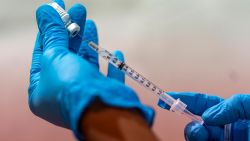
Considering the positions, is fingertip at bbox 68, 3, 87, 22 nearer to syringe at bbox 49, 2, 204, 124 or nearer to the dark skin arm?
syringe at bbox 49, 2, 204, 124

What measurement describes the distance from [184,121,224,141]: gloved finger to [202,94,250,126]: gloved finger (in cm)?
3

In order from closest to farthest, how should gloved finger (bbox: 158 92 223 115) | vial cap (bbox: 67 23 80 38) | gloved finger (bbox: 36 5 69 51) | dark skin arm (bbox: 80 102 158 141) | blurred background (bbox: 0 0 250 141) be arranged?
dark skin arm (bbox: 80 102 158 141), gloved finger (bbox: 36 5 69 51), vial cap (bbox: 67 23 80 38), gloved finger (bbox: 158 92 223 115), blurred background (bbox: 0 0 250 141)

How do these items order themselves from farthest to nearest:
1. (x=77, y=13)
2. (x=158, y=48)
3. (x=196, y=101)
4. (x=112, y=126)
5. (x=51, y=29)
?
1. (x=158, y=48)
2. (x=196, y=101)
3. (x=77, y=13)
4. (x=51, y=29)
5. (x=112, y=126)

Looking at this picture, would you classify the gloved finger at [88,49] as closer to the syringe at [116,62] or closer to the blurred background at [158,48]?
the syringe at [116,62]

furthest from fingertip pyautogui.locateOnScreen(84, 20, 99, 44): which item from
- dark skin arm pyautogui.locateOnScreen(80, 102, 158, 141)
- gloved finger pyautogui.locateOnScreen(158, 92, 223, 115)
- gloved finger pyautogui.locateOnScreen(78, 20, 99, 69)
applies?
dark skin arm pyautogui.locateOnScreen(80, 102, 158, 141)

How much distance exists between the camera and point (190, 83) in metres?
1.49

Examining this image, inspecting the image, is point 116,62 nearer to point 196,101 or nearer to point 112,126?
point 196,101

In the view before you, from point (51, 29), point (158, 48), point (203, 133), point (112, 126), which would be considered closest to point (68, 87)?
point (112, 126)

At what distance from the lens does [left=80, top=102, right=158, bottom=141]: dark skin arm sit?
0.45 m

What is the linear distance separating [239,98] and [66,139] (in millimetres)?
839

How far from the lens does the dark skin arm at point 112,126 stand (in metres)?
0.45

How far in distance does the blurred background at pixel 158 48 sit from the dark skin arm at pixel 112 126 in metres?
1.03

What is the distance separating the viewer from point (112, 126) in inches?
18.0

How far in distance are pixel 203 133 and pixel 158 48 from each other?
615mm
